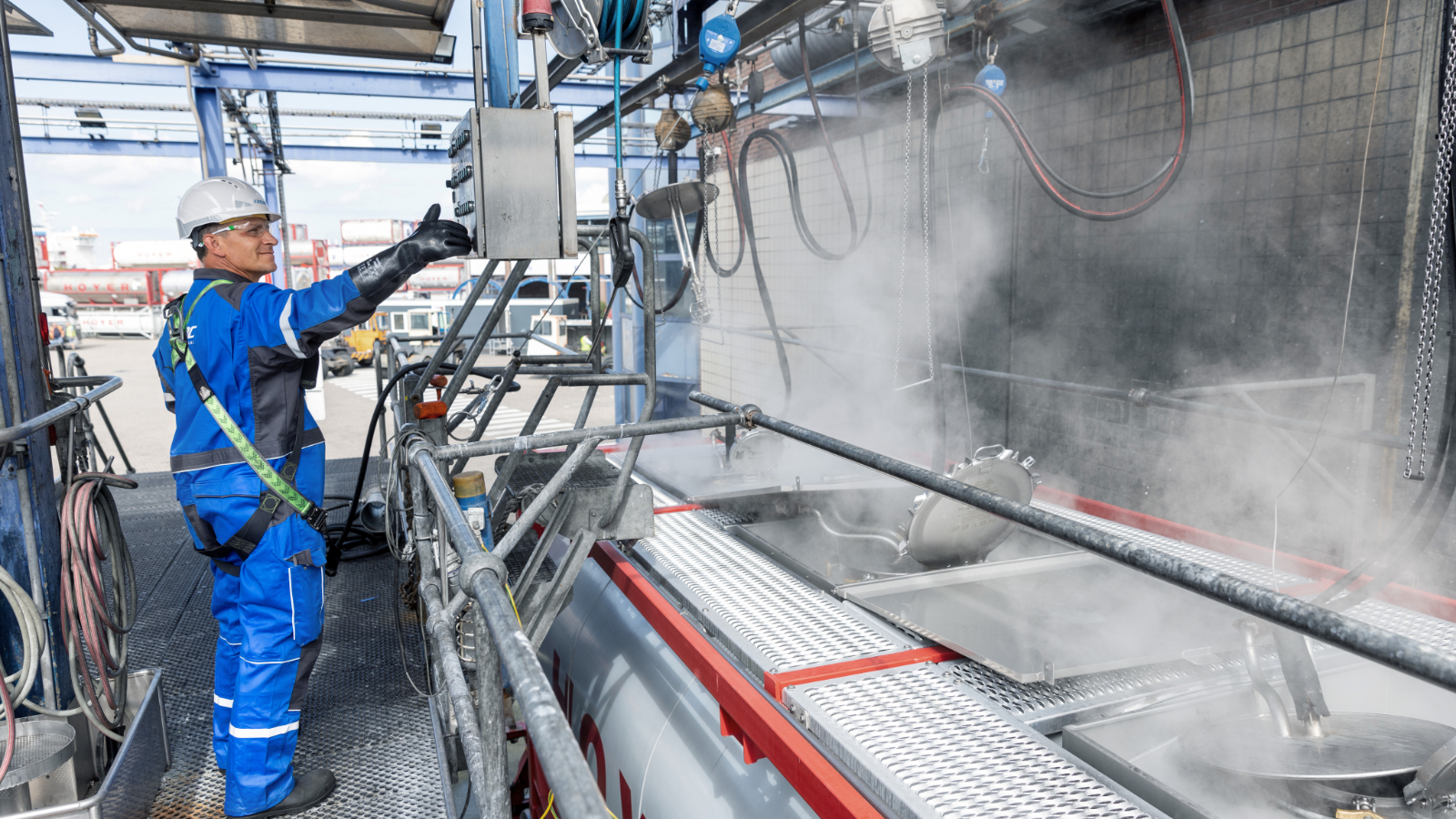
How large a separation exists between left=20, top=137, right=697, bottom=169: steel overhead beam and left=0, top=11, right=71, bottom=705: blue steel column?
30.0 ft

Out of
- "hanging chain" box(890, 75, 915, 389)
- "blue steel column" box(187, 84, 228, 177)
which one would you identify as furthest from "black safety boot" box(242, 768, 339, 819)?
"blue steel column" box(187, 84, 228, 177)

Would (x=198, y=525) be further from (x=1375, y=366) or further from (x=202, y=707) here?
(x=1375, y=366)

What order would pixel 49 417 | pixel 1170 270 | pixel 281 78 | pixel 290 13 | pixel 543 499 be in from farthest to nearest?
1. pixel 281 78
2. pixel 1170 270
3. pixel 290 13
4. pixel 49 417
5. pixel 543 499

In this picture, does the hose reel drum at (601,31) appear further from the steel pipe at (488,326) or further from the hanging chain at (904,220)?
the hanging chain at (904,220)

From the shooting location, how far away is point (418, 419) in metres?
2.84

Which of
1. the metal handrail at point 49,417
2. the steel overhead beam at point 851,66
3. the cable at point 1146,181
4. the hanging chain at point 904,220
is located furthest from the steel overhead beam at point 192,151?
the metal handrail at point 49,417

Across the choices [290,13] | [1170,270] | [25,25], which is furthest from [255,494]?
[1170,270]

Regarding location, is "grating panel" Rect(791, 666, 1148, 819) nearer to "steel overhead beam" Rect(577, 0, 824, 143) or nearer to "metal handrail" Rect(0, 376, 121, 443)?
"metal handrail" Rect(0, 376, 121, 443)

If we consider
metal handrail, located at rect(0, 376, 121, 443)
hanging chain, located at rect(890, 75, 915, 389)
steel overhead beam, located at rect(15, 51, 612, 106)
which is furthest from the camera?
steel overhead beam, located at rect(15, 51, 612, 106)

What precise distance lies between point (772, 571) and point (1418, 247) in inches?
122

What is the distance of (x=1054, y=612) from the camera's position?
245cm

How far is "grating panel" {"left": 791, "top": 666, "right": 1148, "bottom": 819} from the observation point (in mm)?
1396

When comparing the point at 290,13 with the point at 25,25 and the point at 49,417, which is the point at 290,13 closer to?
the point at 25,25

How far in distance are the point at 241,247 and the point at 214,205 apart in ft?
0.49
